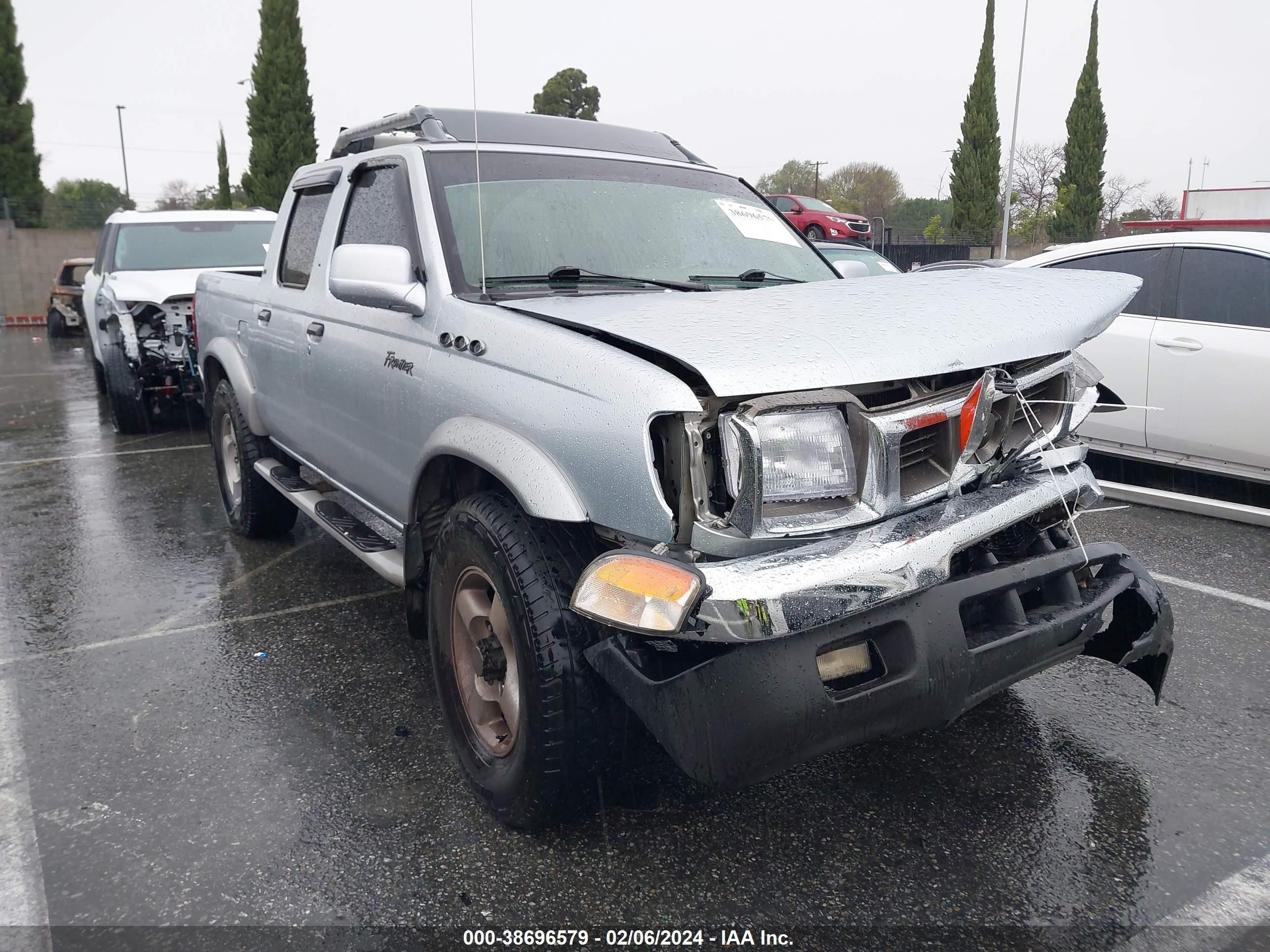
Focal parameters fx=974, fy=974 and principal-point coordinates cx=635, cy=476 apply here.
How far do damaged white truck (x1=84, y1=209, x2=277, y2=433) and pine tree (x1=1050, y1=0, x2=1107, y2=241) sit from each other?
31447mm

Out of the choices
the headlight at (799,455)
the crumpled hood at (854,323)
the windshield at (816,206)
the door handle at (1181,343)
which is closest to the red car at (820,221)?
the windshield at (816,206)

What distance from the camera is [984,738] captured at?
3.28 metres

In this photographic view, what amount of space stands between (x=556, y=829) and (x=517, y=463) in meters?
1.06

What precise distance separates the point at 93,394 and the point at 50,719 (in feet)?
32.8

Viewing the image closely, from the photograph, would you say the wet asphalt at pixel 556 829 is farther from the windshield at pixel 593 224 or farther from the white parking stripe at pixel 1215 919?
the windshield at pixel 593 224

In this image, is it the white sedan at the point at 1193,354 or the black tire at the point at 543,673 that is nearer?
the black tire at the point at 543,673

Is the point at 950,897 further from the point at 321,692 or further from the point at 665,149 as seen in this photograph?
the point at 665,149

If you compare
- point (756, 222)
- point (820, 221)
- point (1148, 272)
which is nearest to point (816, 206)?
point (820, 221)

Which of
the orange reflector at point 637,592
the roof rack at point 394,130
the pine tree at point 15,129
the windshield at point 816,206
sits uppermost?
the pine tree at point 15,129

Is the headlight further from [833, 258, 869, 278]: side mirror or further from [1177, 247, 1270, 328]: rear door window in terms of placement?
[1177, 247, 1270, 328]: rear door window

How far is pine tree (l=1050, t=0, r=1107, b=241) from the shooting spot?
3419 centimetres

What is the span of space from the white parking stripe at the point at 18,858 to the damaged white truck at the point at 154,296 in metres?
5.37

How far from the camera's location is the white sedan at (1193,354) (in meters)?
5.46

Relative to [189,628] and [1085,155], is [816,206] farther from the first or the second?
[189,628]
